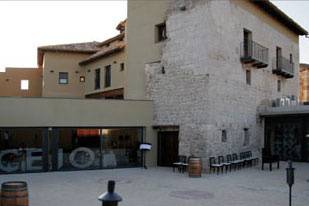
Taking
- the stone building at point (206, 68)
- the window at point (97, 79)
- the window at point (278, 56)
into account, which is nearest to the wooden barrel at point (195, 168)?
the stone building at point (206, 68)

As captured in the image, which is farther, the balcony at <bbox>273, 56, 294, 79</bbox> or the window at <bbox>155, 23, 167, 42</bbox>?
the balcony at <bbox>273, 56, 294, 79</bbox>

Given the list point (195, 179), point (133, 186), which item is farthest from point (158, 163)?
point (133, 186)

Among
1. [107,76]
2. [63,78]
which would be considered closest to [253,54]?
[107,76]

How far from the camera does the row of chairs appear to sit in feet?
65.2

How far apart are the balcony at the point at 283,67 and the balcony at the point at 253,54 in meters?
2.30

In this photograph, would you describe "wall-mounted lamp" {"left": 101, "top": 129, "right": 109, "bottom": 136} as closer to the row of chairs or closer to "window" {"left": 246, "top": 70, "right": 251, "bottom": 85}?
the row of chairs

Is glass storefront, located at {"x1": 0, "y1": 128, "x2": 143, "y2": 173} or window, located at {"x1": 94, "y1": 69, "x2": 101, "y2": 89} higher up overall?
window, located at {"x1": 94, "y1": 69, "x2": 101, "y2": 89}

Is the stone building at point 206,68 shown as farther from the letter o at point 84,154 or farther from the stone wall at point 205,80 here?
the letter o at point 84,154

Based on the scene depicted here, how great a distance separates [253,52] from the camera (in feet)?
77.0

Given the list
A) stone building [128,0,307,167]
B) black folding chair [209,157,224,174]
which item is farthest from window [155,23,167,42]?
black folding chair [209,157,224,174]

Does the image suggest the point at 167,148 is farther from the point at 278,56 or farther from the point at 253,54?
the point at 278,56

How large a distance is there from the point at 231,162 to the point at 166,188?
6814 millimetres

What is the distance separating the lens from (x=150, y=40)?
2338 centimetres

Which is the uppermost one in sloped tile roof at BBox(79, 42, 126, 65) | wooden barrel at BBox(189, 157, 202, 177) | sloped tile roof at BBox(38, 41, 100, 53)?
sloped tile roof at BBox(38, 41, 100, 53)
